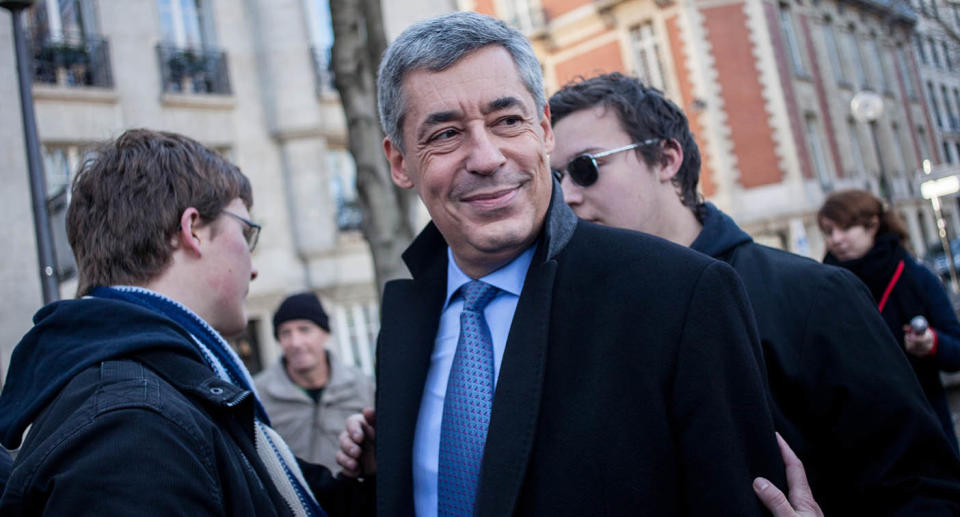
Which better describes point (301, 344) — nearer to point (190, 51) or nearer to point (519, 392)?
point (519, 392)

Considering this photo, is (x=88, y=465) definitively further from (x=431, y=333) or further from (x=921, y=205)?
(x=921, y=205)

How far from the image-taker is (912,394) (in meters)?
2.11

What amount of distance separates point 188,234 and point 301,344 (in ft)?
11.0

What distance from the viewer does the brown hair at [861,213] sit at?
4.40 m

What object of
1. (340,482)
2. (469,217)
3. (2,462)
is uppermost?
(469,217)

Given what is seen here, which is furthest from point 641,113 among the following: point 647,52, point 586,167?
point 647,52

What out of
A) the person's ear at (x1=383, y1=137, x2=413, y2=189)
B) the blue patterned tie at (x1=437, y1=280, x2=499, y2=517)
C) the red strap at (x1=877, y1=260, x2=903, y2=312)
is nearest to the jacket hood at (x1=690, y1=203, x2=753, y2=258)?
the blue patterned tie at (x1=437, y1=280, x2=499, y2=517)

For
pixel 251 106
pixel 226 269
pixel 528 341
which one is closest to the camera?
pixel 528 341

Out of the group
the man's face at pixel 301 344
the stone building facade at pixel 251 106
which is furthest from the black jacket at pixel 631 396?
the stone building facade at pixel 251 106

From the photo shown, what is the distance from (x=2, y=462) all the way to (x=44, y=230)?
439 cm

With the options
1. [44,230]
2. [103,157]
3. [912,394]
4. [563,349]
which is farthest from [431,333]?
[44,230]

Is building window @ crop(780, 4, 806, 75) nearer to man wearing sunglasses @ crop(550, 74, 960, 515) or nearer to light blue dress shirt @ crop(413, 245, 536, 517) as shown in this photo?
man wearing sunglasses @ crop(550, 74, 960, 515)

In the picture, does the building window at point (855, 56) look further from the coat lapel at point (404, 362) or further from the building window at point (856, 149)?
the coat lapel at point (404, 362)

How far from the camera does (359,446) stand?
8.32 feet
